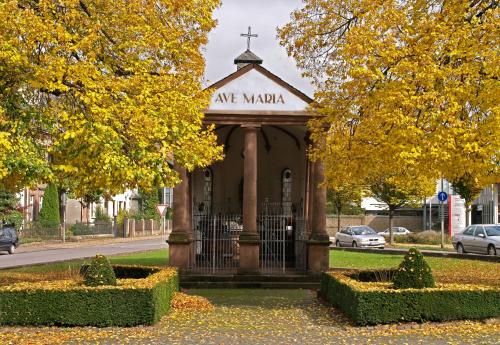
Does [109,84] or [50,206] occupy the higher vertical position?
[109,84]

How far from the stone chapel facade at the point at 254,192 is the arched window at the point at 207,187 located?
4cm

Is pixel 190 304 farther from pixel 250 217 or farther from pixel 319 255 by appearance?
pixel 319 255

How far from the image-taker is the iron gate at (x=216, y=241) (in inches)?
730

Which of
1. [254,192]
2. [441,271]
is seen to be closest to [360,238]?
[441,271]

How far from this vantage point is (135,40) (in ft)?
40.7

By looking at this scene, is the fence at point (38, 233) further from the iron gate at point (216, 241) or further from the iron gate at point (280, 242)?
the iron gate at point (280, 242)

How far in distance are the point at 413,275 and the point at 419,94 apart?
10.9ft

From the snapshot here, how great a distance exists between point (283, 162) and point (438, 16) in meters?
11.3

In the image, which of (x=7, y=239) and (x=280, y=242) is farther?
(x=7, y=239)

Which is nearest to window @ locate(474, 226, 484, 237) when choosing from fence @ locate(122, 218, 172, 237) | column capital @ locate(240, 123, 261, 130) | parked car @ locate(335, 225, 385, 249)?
parked car @ locate(335, 225, 385, 249)

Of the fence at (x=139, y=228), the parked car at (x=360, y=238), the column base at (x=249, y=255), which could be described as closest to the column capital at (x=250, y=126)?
the column base at (x=249, y=255)

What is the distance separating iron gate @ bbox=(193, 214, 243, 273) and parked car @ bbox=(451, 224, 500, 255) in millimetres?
12843

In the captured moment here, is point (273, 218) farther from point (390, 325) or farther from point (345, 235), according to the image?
point (345, 235)

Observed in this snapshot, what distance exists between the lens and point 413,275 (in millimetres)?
10836
